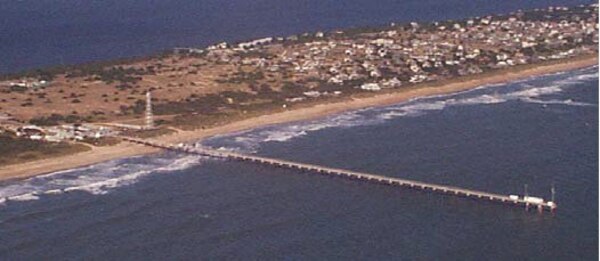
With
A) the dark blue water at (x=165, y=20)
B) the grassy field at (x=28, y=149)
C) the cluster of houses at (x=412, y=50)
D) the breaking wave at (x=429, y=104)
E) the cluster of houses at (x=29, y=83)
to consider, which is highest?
the dark blue water at (x=165, y=20)

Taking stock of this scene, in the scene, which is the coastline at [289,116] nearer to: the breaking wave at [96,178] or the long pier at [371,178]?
the breaking wave at [96,178]

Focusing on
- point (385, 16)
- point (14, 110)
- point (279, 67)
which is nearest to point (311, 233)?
point (14, 110)

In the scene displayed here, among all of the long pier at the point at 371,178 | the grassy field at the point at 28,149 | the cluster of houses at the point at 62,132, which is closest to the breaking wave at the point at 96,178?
the long pier at the point at 371,178

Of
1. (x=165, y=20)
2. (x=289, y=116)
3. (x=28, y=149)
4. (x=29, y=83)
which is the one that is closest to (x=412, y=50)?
(x=289, y=116)

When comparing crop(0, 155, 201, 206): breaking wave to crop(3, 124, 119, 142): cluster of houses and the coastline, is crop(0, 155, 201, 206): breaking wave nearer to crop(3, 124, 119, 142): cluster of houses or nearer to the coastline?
the coastline

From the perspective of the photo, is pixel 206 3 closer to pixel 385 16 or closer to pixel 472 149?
pixel 385 16
